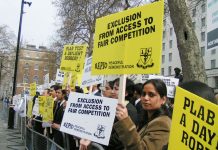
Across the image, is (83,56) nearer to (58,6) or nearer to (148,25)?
(148,25)

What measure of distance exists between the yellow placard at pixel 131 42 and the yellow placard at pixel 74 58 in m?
3.95

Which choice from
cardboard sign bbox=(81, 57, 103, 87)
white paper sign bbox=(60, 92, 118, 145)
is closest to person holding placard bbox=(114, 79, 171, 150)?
white paper sign bbox=(60, 92, 118, 145)

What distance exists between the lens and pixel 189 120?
90.9 inches

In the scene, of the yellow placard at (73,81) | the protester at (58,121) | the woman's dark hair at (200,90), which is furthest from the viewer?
the yellow placard at (73,81)

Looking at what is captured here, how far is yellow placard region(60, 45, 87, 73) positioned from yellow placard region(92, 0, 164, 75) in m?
3.95

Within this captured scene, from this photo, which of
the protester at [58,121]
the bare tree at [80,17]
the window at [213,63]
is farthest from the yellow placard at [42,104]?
the window at [213,63]

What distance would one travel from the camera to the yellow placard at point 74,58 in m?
8.41

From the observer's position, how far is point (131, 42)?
380 centimetres

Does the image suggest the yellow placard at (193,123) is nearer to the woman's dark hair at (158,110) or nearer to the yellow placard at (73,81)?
the woman's dark hair at (158,110)

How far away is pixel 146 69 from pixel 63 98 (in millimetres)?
4846

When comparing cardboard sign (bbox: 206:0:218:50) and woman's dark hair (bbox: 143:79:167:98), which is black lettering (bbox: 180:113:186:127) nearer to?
woman's dark hair (bbox: 143:79:167:98)

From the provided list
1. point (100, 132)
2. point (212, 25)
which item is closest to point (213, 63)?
point (212, 25)

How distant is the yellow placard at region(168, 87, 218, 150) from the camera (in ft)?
7.15

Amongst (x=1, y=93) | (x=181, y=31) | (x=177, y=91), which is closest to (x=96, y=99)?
(x=177, y=91)
